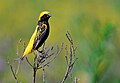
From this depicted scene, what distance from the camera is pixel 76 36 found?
1244 cm

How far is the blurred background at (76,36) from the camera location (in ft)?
27.9

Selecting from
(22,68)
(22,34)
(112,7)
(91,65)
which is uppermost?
(112,7)

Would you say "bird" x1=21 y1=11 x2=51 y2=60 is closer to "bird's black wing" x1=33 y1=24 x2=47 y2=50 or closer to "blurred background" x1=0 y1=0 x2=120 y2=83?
"bird's black wing" x1=33 y1=24 x2=47 y2=50

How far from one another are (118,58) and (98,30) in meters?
2.47

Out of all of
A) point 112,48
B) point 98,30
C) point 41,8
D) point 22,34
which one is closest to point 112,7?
point 41,8

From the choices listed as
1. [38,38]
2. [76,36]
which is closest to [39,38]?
[38,38]

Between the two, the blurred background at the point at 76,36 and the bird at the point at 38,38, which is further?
the blurred background at the point at 76,36

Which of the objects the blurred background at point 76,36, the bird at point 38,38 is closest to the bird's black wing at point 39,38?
the bird at point 38,38

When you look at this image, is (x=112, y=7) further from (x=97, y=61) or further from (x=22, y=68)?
(x=97, y=61)

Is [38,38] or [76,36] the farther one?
[76,36]

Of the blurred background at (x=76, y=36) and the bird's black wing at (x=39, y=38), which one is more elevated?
the blurred background at (x=76, y=36)

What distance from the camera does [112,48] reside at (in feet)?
32.3

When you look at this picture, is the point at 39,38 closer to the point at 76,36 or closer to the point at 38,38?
the point at 38,38

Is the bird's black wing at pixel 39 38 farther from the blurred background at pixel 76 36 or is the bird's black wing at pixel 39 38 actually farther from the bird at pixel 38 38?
the blurred background at pixel 76 36
